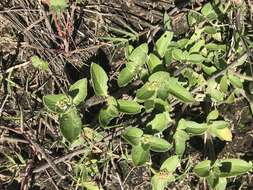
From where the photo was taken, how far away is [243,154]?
2.42 m

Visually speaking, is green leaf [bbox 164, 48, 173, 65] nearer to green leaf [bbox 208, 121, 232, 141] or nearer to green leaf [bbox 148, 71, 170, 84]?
green leaf [bbox 148, 71, 170, 84]

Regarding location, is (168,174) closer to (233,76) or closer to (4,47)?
(233,76)

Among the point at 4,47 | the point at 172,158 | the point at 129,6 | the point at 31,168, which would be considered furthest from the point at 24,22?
the point at 172,158

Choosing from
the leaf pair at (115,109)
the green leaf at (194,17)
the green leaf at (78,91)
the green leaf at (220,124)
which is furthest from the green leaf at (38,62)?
the green leaf at (220,124)

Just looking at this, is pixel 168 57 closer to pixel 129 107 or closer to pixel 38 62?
pixel 129 107

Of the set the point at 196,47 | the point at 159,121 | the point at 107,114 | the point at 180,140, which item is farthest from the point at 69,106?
the point at 196,47

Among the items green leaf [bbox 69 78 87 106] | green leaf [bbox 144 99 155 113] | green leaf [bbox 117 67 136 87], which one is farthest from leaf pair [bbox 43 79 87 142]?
green leaf [bbox 144 99 155 113]

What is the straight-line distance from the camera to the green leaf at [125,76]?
2289mm

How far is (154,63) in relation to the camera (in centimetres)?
230

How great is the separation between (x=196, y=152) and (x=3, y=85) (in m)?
0.88

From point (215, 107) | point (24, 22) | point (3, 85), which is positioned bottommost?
point (215, 107)

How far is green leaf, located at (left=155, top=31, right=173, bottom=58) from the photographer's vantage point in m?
2.33

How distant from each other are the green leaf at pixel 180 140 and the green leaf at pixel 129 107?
18 centimetres

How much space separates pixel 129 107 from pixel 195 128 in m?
0.28
